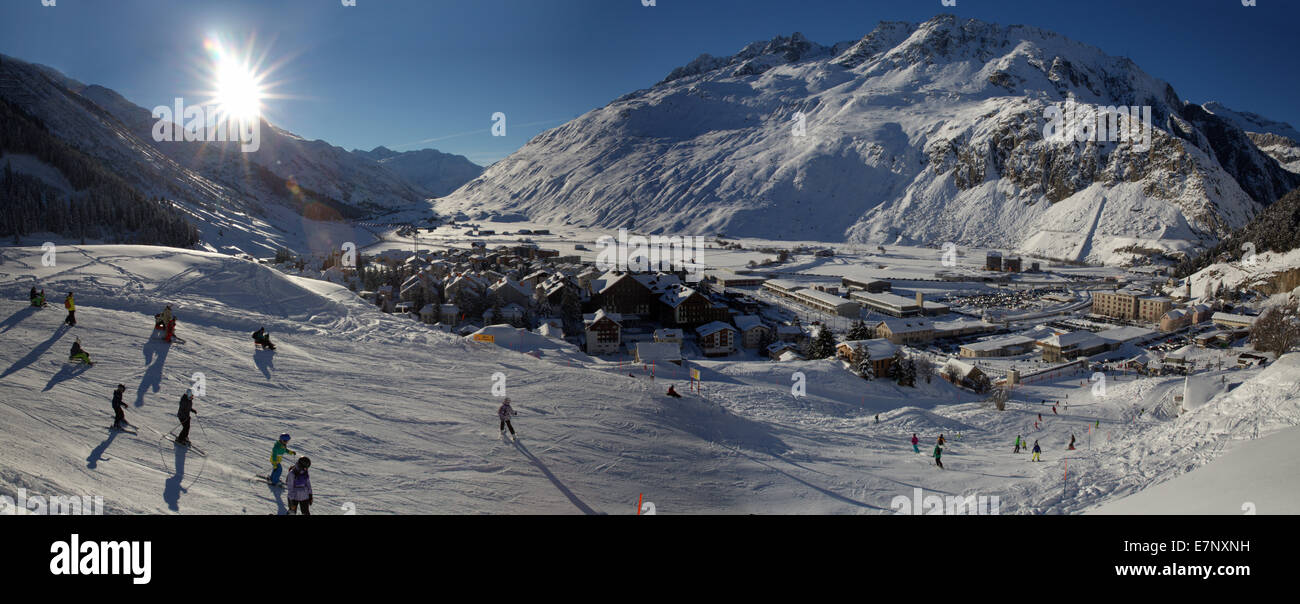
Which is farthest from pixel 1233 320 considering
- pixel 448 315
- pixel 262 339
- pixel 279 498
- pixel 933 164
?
pixel 933 164

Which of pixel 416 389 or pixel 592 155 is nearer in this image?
pixel 416 389

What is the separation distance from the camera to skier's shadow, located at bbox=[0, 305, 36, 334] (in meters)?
12.4

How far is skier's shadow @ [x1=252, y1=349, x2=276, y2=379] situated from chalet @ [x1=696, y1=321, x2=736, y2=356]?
2678 centimetres

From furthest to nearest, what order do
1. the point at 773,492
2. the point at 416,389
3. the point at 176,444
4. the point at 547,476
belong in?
1. the point at 416,389
2. the point at 773,492
3. the point at 547,476
4. the point at 176,444

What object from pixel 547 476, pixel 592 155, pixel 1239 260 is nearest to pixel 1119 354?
pixel 1239 260

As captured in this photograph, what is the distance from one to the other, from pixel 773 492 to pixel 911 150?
148 metres

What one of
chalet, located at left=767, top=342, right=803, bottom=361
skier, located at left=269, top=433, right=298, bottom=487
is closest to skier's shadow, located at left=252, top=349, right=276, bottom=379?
skier, located at left=269, top=433, right=298, bottom=487

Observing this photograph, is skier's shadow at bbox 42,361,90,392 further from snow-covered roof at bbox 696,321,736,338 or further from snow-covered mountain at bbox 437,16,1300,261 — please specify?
snow-covered mountain at bbox 437,16,1300,261

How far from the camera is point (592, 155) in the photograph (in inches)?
7274

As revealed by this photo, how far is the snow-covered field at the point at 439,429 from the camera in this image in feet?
26.5

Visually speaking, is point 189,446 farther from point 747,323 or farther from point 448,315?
point 747,323

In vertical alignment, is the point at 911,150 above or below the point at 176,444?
above

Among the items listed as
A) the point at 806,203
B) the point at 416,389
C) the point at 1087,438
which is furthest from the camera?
the point at 806,203
